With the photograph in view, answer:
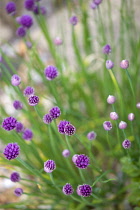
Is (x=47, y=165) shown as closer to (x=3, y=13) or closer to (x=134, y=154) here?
(x=134, y=154)

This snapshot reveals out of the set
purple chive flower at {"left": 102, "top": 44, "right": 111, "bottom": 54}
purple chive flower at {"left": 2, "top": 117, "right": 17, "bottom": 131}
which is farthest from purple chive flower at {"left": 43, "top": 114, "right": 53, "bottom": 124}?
purple chive flower at {"left": 102, "top": 44, "right": 111, "bottom": 54}

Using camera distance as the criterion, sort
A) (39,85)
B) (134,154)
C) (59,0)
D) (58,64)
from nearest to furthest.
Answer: (134,154), (58,64), (39,85), (59,0)

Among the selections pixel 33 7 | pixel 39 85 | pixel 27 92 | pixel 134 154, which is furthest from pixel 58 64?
pixel 39 85

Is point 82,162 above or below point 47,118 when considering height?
below

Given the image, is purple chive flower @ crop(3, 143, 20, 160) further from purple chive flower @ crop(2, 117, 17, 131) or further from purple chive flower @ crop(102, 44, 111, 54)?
purple chive flower @ crop(102, 44, 111, 54)

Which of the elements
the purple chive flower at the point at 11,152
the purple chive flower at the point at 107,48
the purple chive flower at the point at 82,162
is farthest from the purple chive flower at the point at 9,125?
the purple chive flower at the point at 107,48

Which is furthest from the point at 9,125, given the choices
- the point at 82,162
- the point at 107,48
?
the point at 107,48

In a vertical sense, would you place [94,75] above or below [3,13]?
below

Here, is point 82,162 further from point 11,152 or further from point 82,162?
point 11,152

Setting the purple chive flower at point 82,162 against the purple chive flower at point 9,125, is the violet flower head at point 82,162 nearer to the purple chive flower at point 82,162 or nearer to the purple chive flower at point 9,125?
the purple chive flower at point 82,162

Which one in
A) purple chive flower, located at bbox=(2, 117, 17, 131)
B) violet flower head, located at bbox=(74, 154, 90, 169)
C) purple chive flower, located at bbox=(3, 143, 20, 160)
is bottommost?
violet flower head, located at bbox=(74, 154, 90, 169)

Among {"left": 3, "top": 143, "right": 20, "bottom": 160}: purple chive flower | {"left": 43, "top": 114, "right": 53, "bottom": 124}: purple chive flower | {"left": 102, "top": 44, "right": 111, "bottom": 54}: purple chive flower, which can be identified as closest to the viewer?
{"left": 3, "top": 143, "right": 20, "bottom": 160}: purple chive flower
